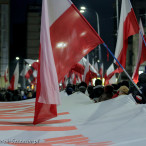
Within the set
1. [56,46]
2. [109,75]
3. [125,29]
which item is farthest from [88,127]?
[109,75]

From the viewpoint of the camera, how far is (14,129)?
3.78m

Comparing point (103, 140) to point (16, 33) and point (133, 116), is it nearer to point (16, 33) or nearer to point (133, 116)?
point (133, 116)

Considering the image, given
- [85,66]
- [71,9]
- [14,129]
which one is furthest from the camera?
[85,66]

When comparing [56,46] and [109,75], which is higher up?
[56,46]

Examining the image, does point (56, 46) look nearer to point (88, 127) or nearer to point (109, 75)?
point (88, 127)

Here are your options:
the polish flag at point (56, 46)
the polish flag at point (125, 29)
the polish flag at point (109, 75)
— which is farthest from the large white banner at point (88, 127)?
the polish flag at point (109, 75)

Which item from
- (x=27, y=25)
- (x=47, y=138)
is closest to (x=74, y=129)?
(x=47, y=138)

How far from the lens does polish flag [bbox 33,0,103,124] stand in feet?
15.0

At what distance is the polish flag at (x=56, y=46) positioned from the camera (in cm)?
458

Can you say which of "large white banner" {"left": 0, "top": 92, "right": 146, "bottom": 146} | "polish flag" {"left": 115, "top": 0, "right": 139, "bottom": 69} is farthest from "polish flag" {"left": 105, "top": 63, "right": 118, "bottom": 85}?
"large white banner" {"left": 0, "top": 92, "right": 146, "bottom": 146}

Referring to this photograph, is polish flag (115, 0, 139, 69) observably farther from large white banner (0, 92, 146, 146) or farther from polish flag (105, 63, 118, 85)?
polish flag (105, 63, 118, 85)

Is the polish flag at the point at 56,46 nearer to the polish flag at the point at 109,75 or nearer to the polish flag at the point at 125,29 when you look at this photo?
the polish flag at the point at 125,29

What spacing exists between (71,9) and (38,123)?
208cm

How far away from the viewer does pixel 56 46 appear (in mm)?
5270
